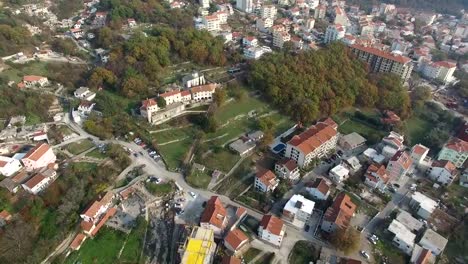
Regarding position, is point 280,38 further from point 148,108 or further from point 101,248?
point 101,248

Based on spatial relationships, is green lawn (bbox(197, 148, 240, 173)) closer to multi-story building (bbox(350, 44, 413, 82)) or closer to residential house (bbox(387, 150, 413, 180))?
residential house (bbox(387, 150, 413, 180))

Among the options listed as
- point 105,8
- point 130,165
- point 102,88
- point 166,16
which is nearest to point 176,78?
point 102,88

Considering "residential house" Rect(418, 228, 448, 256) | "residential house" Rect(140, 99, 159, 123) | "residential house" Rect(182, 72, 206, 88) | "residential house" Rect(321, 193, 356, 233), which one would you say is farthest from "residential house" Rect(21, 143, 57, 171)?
"residential house" Rect(418, 228, 448, 256)

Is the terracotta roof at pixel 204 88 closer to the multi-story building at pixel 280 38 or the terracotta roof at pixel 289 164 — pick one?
the terracotta roof at pixel 289 164

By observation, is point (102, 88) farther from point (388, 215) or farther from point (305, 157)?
point (388, 215)

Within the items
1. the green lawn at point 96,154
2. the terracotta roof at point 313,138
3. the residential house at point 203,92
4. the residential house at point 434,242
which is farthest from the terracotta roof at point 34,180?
the residential house at point 434,242
